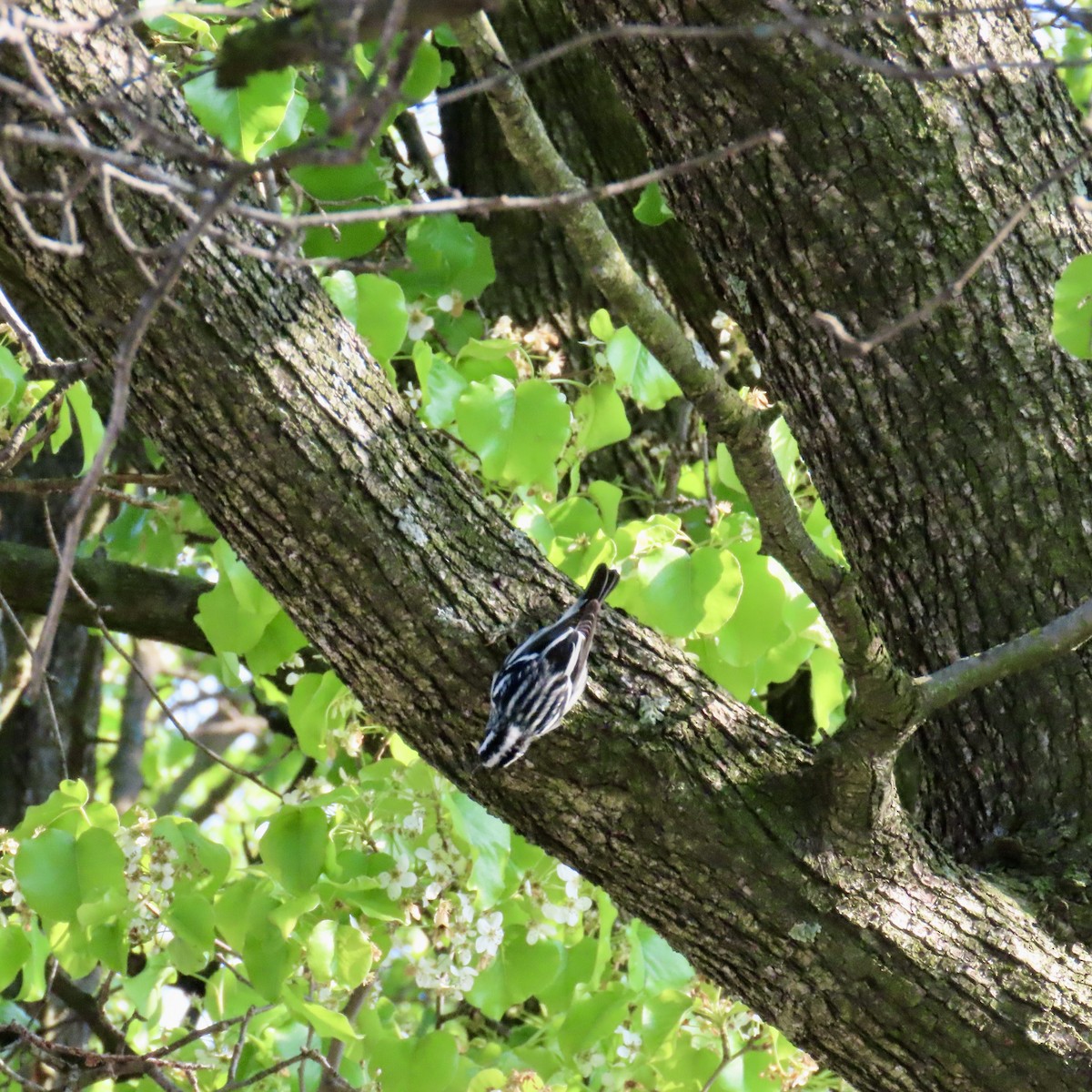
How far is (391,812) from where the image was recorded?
215cm

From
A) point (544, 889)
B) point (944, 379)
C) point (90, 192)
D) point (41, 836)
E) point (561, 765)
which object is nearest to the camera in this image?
point (90, 192)

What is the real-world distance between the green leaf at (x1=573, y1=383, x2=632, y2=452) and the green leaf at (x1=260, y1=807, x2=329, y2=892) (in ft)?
3.14

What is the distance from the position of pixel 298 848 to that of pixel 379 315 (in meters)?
0.99

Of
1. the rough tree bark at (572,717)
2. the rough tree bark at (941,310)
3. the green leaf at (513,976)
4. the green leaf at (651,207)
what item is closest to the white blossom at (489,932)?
the green leaf at (513,976)

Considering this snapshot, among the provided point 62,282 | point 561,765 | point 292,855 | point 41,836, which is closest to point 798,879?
point 561,765

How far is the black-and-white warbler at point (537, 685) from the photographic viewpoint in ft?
5.56

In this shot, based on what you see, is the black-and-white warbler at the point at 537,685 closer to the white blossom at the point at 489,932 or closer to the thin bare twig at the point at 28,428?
the white blossom at the point at 489,932

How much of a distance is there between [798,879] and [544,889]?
679mm

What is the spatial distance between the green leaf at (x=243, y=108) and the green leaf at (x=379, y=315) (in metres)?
0.50

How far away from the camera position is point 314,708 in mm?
2381

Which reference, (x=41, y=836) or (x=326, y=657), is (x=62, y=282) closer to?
(x=326, y=657)

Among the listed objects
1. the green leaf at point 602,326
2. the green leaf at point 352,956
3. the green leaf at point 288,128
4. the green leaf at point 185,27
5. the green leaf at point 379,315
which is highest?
the green leaf at point 185,27

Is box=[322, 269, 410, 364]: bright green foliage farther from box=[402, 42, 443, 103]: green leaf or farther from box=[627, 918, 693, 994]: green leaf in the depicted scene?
box=[627, 918, 693, 994]: green leaf

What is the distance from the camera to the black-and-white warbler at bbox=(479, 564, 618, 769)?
169 centimetres
